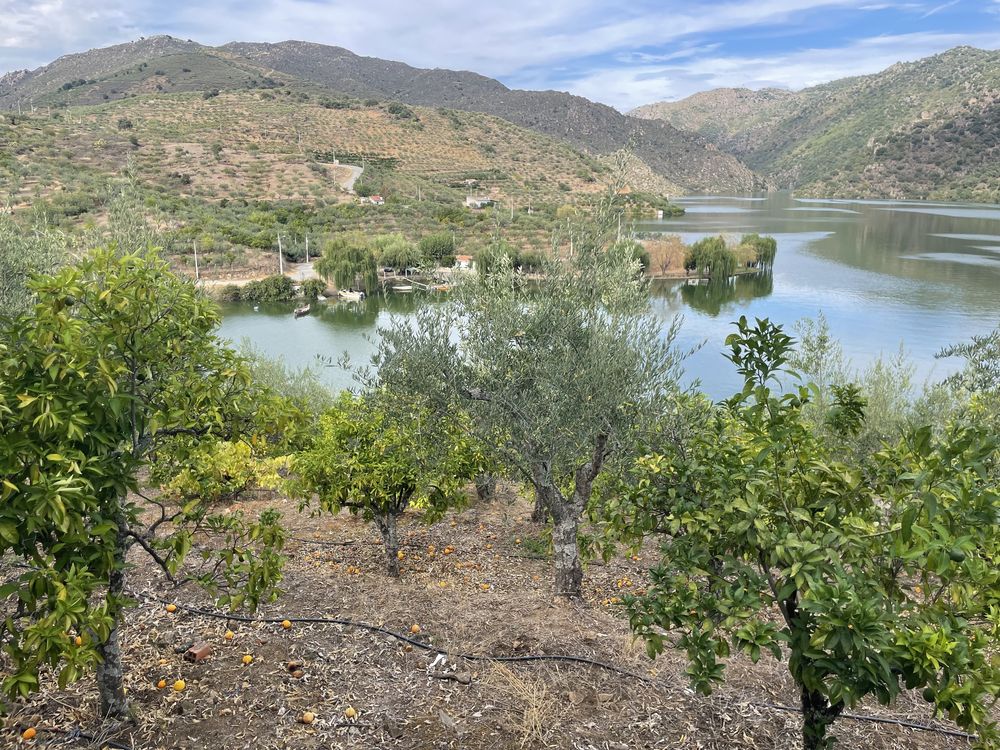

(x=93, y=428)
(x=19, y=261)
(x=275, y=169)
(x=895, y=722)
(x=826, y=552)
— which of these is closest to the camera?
(x=826, y=552)

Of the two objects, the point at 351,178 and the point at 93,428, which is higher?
the point at 351,178

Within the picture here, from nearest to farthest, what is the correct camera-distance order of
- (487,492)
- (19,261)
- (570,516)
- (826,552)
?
(826,552)
(570,516)
(487,492)
(19,261)

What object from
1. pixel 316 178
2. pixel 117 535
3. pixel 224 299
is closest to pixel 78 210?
pixel 224 299

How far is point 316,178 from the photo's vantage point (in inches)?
3115

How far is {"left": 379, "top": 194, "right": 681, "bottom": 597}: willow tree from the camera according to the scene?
5746 millimetres

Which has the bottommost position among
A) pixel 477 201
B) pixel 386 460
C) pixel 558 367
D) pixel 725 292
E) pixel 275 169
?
pixel 725 292

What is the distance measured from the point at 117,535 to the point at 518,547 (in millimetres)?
5233

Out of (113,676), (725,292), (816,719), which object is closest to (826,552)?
(816,719)

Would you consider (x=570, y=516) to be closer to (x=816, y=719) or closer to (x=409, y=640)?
(x=409, y=640)

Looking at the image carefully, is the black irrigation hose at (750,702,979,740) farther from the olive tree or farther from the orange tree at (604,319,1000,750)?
the olive tree

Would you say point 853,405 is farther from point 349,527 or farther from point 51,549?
point 349,527

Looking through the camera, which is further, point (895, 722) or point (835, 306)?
point (835, 306)

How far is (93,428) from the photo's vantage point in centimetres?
322

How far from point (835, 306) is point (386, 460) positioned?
44816 millimetres
